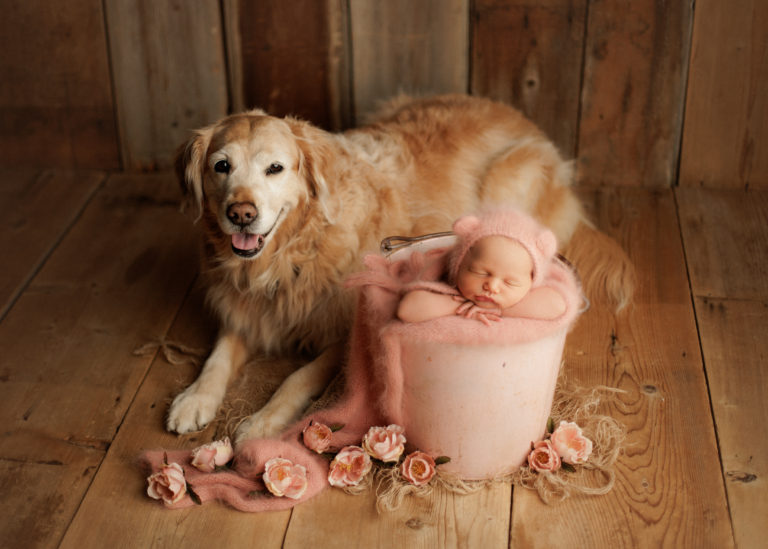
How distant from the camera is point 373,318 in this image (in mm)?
1771

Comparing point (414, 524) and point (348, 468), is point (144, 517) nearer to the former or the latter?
point (348, 468)

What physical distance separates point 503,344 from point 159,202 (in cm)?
193

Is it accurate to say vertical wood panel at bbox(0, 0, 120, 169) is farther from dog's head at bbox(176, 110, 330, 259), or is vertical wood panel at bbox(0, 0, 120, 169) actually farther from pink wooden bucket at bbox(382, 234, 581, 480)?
pink wooden bucket at bbox(382, 234, 581, 480)

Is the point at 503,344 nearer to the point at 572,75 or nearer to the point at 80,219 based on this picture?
the point at 572,75

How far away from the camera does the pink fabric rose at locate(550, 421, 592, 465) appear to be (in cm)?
186

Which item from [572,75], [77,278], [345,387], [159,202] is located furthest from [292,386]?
[572,75]

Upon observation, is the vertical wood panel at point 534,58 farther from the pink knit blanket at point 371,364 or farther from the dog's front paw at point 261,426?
the dog's front paw at point 261,426

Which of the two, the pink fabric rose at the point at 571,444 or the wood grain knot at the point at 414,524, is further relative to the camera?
the pink fabric rose at the point at 571,444

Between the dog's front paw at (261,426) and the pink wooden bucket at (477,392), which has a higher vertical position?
the pink wooden bucket at (477,392)

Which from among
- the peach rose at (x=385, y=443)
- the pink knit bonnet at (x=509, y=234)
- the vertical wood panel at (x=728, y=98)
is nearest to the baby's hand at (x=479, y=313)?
the pink knit bonnet at (x=509, y=234)

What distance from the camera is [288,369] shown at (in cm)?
229

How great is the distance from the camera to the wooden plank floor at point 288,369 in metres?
1.74

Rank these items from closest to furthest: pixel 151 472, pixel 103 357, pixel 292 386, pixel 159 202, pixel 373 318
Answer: pixel 373 318
pixel 151 472
pixel 292 386
pixel 103 357
pixel 159 202

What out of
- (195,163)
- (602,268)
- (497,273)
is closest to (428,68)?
(602,268)
